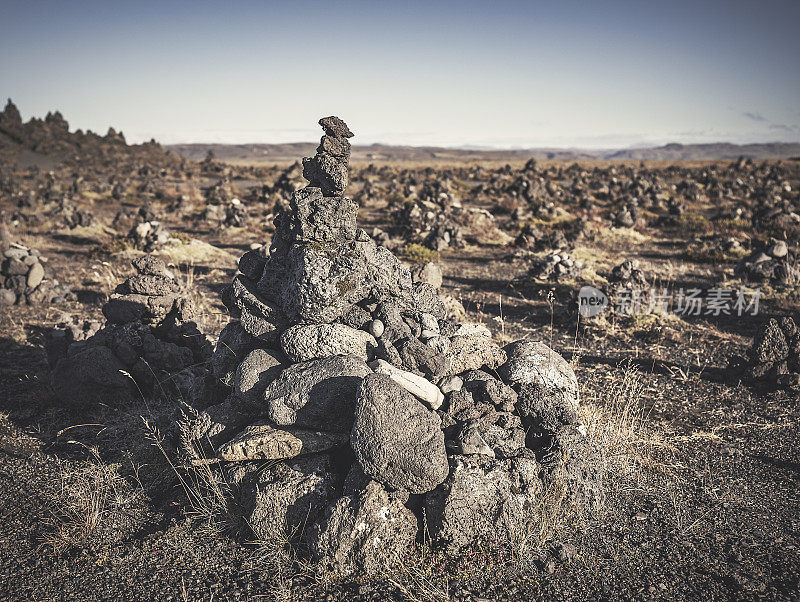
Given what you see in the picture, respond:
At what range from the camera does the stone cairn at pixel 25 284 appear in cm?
1124

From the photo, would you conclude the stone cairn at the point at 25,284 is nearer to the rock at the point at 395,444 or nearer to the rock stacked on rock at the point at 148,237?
the rock stacked on rock at the point at 148,237

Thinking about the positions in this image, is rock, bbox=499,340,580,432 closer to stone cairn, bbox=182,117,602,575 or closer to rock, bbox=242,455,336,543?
stone cairn, bbox=182,117,602,575

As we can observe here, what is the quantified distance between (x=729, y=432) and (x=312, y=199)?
6277 mm

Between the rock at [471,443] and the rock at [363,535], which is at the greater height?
the rock at [471,443]

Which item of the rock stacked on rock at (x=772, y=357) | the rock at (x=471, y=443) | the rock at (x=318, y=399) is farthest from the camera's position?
the rock stacked on rock at (x=772, y=357)

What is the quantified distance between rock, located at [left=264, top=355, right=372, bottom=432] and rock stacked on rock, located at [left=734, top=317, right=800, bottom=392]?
699cm

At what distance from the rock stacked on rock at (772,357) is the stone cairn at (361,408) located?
4482 millimetres

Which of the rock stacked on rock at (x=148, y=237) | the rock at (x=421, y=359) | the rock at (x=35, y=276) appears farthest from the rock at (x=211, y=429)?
the rock stacked on rock at (x=148, y=237)

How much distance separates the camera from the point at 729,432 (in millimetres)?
6715

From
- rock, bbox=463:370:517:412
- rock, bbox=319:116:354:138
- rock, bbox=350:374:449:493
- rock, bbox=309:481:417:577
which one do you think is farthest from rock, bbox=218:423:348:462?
rock, bbox=319:116:354:138

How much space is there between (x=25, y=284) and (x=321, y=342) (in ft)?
32.8

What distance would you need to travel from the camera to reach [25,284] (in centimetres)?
1135

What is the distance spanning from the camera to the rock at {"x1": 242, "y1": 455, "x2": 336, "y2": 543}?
4.38 metres

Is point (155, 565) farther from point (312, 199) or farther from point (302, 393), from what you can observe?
point (312, 199)
